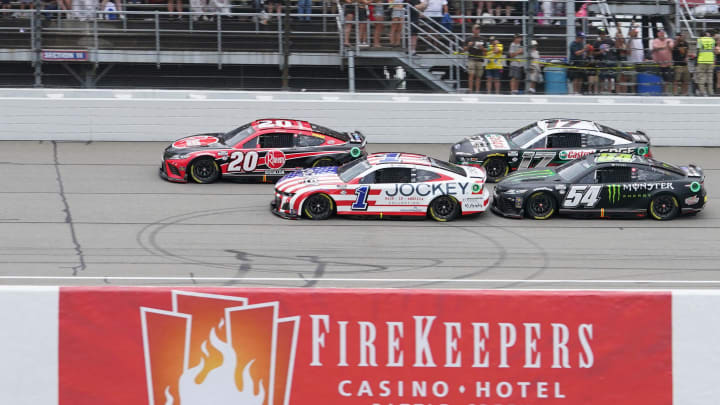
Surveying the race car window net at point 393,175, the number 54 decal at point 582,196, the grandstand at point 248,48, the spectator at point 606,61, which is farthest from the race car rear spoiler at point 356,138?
the spectator at point 606,61

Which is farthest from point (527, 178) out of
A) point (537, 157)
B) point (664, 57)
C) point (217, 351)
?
point (217, 351)

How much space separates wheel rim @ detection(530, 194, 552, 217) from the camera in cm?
1461

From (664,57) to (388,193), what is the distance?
33.2ft

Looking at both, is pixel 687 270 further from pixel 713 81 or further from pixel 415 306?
pixel 713 81

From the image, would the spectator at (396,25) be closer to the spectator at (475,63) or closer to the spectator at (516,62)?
the spectator at (475,63)

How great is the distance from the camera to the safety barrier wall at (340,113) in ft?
63.4

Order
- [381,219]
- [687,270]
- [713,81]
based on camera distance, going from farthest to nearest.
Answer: [713,81] → [381,219] → [687,270]

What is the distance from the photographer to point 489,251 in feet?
42.4

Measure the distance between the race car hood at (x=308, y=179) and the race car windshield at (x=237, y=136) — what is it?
1872 millimetres

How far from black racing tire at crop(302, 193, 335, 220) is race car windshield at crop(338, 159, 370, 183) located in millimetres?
416

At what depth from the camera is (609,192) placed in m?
14.6

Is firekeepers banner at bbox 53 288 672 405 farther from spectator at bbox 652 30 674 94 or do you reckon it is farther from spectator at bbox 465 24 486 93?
spectator at bbox 652 30 674 94

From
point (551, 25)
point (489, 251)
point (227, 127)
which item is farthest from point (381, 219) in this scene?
point (551, 25)

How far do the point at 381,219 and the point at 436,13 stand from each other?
8975 mm
